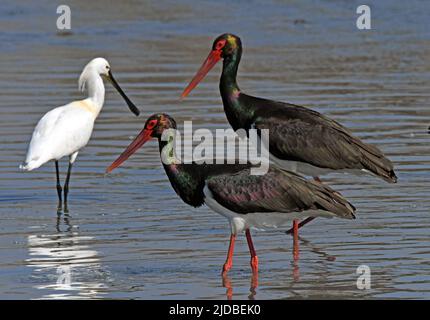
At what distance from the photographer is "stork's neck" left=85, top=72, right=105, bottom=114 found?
46.5 feet

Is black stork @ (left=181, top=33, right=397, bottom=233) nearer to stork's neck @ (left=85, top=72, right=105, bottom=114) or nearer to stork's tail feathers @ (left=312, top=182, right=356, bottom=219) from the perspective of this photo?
stork's tail feathers @ (left=312, top=182, right=356, bottom=219)

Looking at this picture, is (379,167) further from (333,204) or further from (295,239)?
(333,204)

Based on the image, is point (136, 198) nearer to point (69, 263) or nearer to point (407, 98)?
point (69, 263)

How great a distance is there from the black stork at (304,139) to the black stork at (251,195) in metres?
1.47

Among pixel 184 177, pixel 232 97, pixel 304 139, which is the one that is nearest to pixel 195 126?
pixel 232 97

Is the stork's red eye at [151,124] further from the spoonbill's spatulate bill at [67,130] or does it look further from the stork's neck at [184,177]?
the spoonbill's spatulate bill at [67,130]

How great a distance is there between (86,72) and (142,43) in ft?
31.1

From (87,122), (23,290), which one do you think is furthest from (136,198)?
(23,290)

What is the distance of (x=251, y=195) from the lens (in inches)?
385

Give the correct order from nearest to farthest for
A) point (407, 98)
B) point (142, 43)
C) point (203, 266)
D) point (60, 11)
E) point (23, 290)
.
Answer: point (23, 290) < point (203, 266) < point (407, 98) < point (142, 43) < point (60, 11)

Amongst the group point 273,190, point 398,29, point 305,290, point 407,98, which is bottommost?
point 305,290

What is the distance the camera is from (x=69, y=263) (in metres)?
10.1

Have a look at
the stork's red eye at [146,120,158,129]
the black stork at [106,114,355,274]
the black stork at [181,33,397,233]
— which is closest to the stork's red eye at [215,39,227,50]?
the black stork at [181,33,397,233]

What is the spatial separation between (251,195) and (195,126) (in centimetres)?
589
